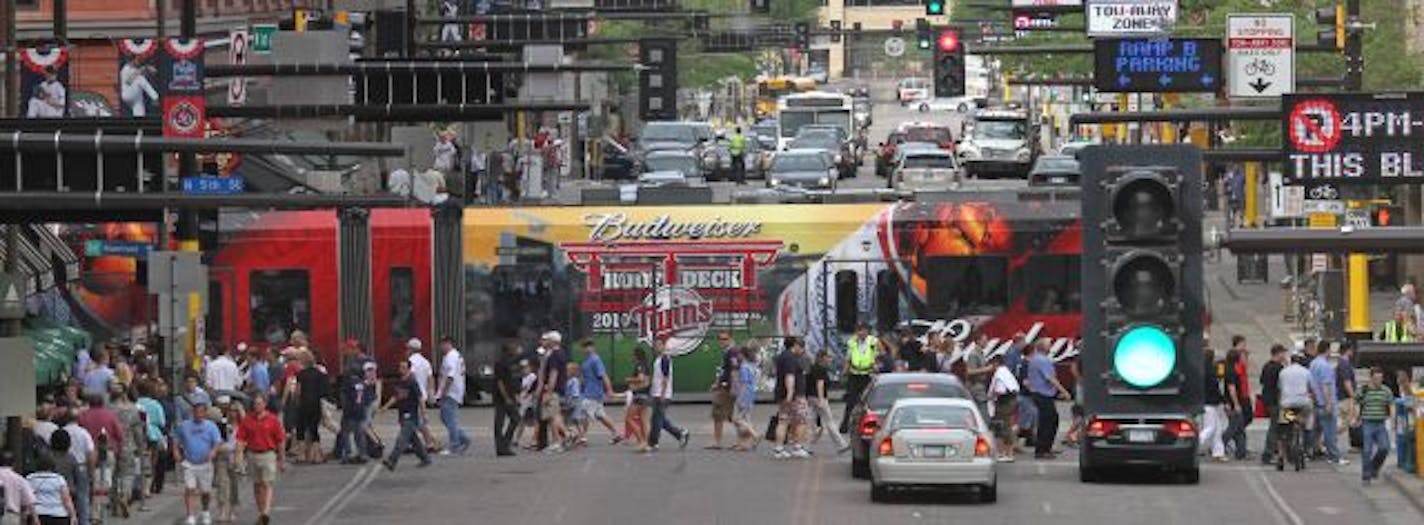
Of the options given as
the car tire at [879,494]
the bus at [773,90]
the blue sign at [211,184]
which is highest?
the bus at [773,90]

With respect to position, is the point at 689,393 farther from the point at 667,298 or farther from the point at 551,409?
the point at 551,409

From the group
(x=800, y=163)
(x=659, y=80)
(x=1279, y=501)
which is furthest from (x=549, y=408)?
(x=800, y=163)

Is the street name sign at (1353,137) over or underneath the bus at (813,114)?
underneath

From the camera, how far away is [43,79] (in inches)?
1441

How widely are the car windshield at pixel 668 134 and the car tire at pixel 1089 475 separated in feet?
175

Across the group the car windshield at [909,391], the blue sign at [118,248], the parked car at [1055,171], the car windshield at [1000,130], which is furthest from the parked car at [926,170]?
the car windshield at [909,391]

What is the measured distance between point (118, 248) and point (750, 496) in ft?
42.1

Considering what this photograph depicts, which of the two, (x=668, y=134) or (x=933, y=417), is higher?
(x=668, y=134)

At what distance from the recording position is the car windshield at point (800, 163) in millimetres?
78875

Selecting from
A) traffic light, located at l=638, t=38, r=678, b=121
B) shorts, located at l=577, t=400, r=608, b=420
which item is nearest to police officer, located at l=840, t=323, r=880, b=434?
shorts, located at l=577, t=400, r=608, b=420

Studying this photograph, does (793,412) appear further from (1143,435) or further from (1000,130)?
(1000,130)

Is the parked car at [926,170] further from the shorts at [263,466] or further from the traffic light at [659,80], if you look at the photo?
the shorts at [263,466]

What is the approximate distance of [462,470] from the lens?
37.7m

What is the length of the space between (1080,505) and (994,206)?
1466 cm
